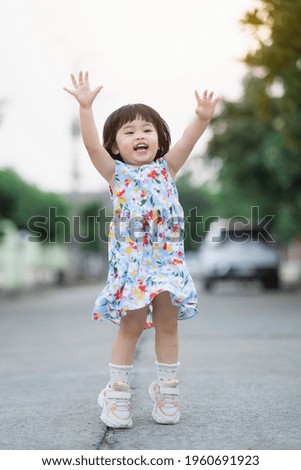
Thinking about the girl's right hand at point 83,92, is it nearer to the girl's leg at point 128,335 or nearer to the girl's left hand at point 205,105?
the girl's left hand at point 205,105

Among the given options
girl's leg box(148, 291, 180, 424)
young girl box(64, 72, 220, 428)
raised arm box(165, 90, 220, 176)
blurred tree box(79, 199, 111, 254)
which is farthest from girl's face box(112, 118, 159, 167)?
blurred tree box(79, 199, 111, 254)

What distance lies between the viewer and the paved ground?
3592mm

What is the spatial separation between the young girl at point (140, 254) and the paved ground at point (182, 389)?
19 cm

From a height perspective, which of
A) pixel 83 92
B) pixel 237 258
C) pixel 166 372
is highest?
pixel 83 92

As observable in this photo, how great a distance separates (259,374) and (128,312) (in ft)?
6.28

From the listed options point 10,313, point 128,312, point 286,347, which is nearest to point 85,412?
point 128,312

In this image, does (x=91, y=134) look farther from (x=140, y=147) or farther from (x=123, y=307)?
(x=123, y=307)

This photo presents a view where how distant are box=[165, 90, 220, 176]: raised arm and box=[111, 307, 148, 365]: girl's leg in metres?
0.72

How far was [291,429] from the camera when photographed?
12.2 feet

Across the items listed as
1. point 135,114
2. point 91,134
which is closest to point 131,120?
point 135,114

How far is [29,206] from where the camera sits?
33062 mm

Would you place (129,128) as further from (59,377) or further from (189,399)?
(59,377)

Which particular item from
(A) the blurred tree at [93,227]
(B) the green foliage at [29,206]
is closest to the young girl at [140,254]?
(B) the green foliage at [29,206]

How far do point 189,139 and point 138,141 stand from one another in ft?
0.87
